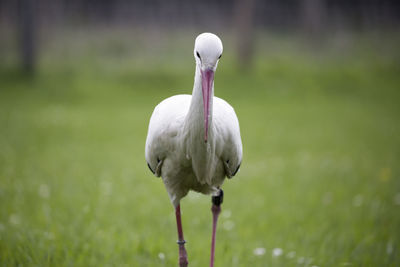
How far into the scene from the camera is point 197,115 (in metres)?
2.25

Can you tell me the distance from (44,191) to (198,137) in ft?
11.0

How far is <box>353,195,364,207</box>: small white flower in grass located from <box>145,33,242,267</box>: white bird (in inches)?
113

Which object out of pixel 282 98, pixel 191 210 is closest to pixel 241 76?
pixel 282 98

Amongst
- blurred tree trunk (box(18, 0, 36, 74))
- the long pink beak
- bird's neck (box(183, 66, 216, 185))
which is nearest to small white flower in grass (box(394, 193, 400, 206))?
bird's neck (box(183, 66, 216, 185))

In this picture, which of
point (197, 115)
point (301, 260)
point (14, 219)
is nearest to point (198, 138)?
point (197, 115)

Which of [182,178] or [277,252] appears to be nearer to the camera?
[182,178]

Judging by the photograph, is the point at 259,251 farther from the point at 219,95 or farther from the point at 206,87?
the point at 219,95

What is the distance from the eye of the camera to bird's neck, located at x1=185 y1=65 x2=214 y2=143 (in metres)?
2.22

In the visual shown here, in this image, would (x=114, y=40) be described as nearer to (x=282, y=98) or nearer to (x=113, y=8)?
(x=113, y=8)

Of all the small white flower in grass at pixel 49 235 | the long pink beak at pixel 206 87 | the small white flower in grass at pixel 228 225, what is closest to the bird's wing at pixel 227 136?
the long pink beak at pixel 206 87

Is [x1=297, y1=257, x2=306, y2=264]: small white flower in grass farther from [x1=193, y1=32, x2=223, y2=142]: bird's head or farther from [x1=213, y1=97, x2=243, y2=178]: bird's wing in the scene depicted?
[x1=193, y1=32, x2=223, y2=142]: bird's head

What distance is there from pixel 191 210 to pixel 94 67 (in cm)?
989

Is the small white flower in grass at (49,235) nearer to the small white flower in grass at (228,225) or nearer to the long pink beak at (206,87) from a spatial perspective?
the small white flower in grass at (228,225)

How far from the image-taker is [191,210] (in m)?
4.85
